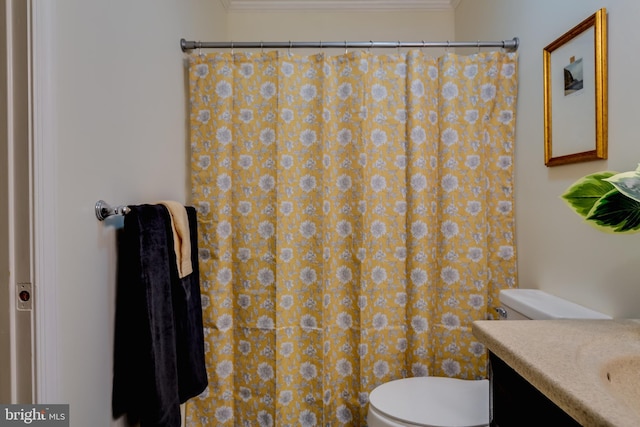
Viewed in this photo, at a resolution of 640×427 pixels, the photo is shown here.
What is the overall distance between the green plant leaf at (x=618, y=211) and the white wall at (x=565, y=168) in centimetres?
32

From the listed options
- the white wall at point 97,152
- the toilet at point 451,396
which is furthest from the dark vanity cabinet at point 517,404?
the white wall at point 97,152

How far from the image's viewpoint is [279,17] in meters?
2.50

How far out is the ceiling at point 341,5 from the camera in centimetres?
246

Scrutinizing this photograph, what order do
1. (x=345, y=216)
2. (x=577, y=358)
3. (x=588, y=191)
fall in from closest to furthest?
(x=577, y=358) < (x=588, y=191) < (x=345, y=216)

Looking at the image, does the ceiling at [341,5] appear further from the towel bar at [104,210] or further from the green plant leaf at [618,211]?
the green plant leaf at [618,211]

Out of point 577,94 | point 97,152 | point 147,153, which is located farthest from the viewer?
point 147,153

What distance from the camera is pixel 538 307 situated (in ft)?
4.50

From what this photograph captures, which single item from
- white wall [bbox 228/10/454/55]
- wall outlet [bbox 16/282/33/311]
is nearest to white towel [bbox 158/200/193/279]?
wall outlet [bbox 16/282/33/311]

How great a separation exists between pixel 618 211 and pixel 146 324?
1243 mm

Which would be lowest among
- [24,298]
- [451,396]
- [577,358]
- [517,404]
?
[451,396]

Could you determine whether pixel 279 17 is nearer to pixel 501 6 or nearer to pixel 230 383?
pixel 501 6

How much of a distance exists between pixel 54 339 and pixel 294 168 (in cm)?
115

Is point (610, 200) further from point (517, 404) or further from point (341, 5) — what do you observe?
point (341, 5)

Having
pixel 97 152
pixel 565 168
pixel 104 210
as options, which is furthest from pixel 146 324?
pixel 565 168
